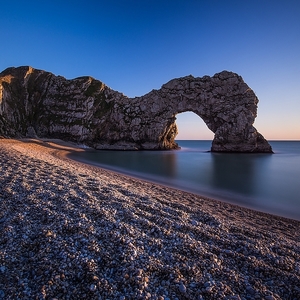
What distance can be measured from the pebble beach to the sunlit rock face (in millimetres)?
62385

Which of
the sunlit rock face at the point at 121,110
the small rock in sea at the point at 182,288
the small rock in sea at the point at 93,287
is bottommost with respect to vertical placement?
the small rock in sea at the point at 93,287

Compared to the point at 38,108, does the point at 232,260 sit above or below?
below

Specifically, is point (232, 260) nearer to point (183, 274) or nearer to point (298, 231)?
point (183, 274)

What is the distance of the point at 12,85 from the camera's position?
7844 centimetres

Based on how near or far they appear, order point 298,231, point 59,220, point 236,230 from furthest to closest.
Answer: point 298,231, point 236,230, point 59,220

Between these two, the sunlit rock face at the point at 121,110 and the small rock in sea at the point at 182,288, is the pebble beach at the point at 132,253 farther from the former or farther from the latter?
the sunlit rock face at the point at 121,110

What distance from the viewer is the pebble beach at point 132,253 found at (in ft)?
14.2

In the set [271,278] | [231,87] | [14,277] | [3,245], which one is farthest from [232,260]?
[231,87]

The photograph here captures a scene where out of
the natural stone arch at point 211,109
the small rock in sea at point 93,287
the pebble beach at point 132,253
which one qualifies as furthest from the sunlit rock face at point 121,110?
the small rock in sea at point 93,287

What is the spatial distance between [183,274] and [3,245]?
16.8 ft

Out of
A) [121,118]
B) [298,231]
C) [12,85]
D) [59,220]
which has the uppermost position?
[12,85]

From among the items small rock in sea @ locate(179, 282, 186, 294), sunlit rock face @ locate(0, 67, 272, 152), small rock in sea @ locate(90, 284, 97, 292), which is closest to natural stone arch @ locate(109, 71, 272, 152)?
sunlit rock face @ locate(0, 67, 272, 152)

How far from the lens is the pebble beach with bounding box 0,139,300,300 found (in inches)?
170

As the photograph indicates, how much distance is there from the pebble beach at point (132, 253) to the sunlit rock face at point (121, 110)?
62.4m
